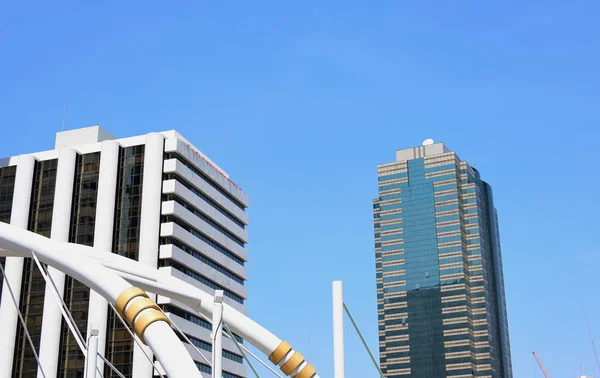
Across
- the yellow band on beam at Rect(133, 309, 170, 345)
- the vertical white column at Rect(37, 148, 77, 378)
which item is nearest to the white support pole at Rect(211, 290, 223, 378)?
the yellow band on beam at Rect(133, 309, 170, 345)

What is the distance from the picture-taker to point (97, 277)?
93.1 ft

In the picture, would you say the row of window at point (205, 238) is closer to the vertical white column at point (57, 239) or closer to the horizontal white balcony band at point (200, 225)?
the horizontal white balcony band at point (200, 225)

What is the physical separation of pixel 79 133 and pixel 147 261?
23.5 meters

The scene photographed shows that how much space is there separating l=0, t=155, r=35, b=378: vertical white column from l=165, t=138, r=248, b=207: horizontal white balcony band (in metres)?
18.2

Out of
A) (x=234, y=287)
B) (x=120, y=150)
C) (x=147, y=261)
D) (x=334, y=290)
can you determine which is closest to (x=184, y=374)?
(x=334, y=290)

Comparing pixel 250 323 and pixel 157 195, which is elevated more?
pixel 157 195

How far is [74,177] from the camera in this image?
10531 cm

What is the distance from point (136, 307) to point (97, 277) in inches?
106

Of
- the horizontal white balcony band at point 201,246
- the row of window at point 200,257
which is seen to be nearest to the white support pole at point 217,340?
the horizontal white balcony band at point 201,246

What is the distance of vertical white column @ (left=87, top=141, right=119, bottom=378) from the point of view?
96562 millimetres

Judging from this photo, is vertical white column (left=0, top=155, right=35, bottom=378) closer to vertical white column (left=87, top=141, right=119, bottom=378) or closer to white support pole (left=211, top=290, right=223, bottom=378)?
vertical white column (left=87, top=141, right=119, bottom=378)

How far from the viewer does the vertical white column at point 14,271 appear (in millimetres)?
98625

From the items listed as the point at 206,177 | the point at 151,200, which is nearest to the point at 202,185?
the point at 206,177

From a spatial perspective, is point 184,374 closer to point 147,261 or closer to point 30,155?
point 147,261
